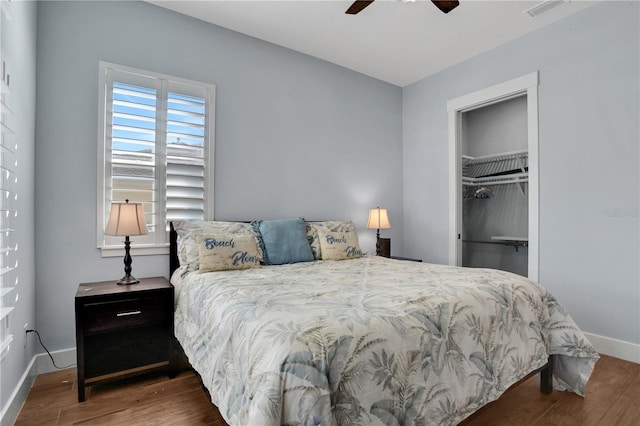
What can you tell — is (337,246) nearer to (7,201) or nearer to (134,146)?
(134,146)

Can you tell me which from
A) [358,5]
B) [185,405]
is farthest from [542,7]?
[185,405]

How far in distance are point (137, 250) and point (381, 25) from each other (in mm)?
2890

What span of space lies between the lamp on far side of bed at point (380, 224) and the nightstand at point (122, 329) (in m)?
2.26

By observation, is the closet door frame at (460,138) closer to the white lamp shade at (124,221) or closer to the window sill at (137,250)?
the window sill at (137,250)

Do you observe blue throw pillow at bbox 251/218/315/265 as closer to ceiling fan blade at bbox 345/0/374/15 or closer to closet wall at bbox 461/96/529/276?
ceiling fan blade at bbox 345/0/374/15

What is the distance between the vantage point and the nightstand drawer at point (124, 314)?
2112 millimetres

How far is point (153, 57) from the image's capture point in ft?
9.30

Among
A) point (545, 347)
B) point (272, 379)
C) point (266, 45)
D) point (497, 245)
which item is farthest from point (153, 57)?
point (497, 245)

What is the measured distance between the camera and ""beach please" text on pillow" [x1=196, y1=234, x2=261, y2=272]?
7.89 feet

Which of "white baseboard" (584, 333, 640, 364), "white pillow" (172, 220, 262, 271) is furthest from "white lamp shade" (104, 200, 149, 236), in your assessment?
"white baseboard" (584, 333, 640, 364)

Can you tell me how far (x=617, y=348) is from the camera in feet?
9.00

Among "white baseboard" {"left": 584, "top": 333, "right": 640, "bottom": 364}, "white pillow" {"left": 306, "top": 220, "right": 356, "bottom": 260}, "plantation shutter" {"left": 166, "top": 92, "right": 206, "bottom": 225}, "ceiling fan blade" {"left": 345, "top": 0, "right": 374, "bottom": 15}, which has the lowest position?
"white baseboard" {"left": 584, "top": 333, "right": 640, "bottom": 364}

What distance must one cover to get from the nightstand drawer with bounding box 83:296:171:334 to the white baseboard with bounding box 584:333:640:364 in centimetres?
342

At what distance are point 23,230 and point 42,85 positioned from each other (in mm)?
1073
